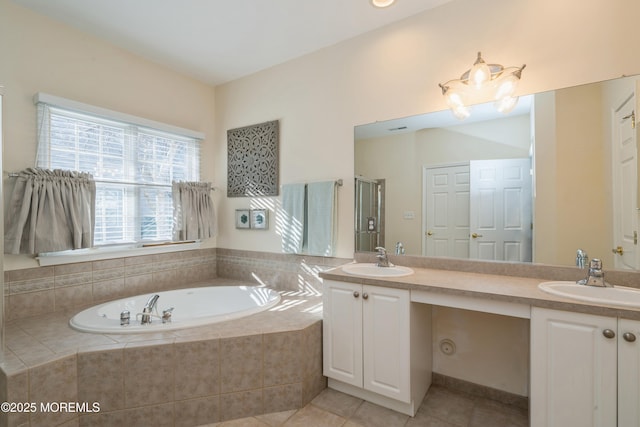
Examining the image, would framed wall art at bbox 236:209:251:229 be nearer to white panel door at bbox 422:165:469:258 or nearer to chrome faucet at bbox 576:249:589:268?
white panel door at bbox 422:165:469:258

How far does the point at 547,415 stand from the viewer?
1304 mm

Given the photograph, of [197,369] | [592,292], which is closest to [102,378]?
[197,369]

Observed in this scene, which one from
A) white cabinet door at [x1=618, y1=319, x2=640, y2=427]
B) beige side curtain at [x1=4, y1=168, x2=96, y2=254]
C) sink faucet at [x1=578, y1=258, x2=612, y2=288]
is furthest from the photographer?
beige side curtain at [x1=4, y1=168, x2=96, y2=254]

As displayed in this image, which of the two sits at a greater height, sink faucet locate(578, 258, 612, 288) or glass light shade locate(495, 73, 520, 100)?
glass light shade locate(495, 73, 520, 100)

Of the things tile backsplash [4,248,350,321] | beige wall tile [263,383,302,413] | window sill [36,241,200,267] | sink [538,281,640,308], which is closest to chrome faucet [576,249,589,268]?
sink [538,281,640,308]

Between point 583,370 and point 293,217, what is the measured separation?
6.95 feet

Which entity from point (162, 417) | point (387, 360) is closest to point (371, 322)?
point (387, 360)

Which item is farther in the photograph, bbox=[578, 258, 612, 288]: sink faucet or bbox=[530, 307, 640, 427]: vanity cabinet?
bbox=[578, 258, 612, 288]: sink faucet

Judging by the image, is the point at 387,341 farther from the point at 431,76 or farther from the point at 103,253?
the point at 103,253

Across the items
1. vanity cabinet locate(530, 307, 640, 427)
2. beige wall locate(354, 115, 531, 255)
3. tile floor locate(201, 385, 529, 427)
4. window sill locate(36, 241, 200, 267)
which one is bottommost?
tile floor locate(201, 385, 529, 427)

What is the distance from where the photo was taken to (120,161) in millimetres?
2535

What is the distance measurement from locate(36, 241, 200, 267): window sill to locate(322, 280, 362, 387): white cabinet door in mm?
1820

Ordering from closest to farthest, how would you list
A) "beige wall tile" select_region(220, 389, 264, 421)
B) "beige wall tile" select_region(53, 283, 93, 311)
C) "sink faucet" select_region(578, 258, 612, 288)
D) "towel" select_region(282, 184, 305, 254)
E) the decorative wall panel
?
"sink faucet" select_region(578, 258, 612, 288) < "beige wall tile" select_region(220, 389, 264, 421) < "beige wall tile" select_region(53, 283, 93, 311) < "towel" select_region(282, 184, 305, 254) < the decorative wall panel

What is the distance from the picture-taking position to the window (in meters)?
2.18
